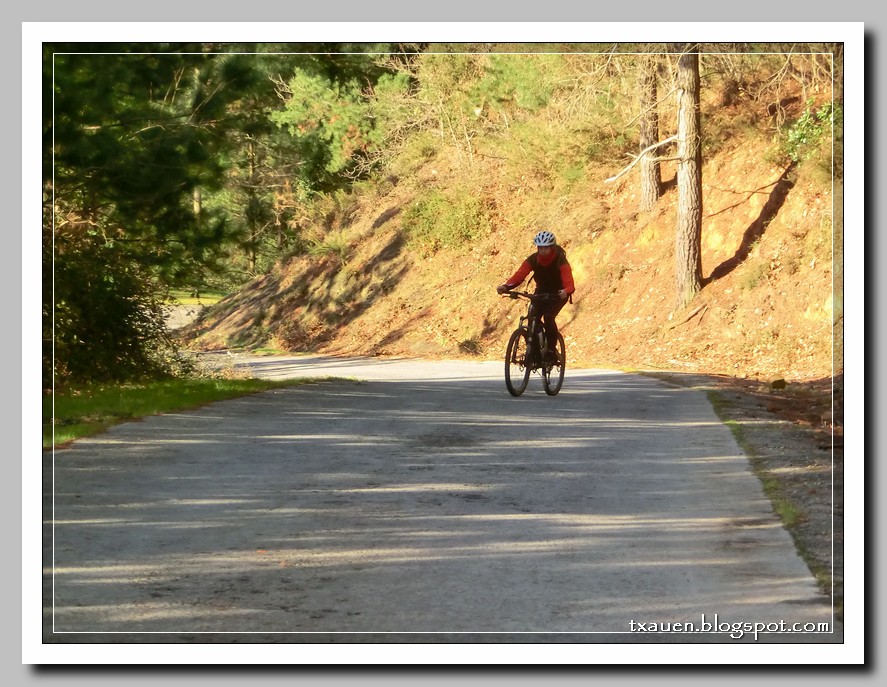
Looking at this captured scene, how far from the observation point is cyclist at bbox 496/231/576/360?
1345cm

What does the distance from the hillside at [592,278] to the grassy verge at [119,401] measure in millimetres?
4704

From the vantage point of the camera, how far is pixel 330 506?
8234 mm

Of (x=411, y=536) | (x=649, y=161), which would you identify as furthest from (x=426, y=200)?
(x=411, y=536)

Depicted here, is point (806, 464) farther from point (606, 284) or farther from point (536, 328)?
point (606, 284)

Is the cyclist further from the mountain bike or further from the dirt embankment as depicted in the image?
the dirt embankment

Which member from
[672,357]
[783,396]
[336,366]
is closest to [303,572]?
[783,396]

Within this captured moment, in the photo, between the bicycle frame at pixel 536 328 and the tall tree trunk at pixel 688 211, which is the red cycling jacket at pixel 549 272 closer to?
the bicycle frame at pixel 536 328

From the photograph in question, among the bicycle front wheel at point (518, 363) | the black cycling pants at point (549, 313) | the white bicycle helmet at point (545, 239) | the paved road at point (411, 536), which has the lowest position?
the paved road at point (411, 536)

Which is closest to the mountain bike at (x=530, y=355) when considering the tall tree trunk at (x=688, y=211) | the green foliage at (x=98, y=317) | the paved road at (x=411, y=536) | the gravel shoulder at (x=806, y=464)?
the gravel shoulder at (x=806, y=464)

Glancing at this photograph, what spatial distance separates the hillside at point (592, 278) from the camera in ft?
72.6

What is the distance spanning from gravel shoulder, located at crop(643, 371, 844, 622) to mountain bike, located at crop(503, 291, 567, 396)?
88.3 inches

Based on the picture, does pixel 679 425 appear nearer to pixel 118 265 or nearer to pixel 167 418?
pixel 167 418

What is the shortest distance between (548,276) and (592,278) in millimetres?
12799

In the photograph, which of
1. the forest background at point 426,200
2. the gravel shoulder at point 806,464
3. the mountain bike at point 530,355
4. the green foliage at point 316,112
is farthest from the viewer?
the mountain bike at point 530,355
